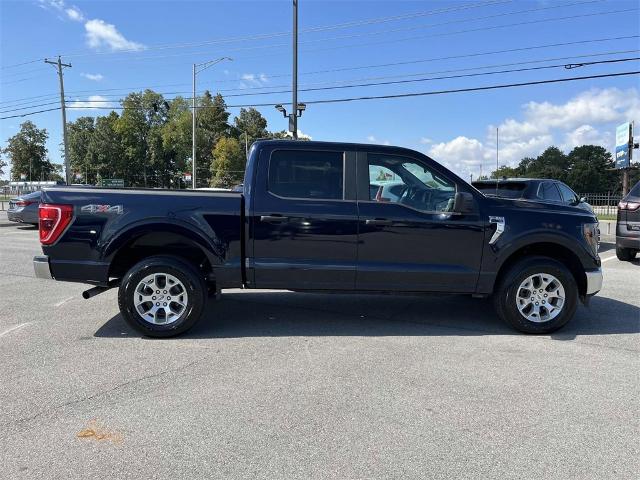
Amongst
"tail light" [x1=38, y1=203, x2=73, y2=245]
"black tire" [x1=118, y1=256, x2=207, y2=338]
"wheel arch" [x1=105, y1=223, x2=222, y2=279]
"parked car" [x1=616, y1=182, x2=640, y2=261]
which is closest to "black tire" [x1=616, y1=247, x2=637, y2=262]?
"parked car" [x1=616, y1=182, x2=640, y2=261]

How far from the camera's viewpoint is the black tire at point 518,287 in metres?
5.28

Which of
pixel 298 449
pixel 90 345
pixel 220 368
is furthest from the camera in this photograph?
pixel 90 345

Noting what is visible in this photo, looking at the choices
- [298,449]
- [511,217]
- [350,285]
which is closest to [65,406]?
[298,449]

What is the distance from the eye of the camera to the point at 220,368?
430cm

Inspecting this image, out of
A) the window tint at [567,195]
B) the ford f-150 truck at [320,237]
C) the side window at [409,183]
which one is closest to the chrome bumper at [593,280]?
the ford f-150 truck at [320,237]

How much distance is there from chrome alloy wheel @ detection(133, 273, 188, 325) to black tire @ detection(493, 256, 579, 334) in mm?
3327

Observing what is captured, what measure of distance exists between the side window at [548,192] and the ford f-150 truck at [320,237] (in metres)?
4.93

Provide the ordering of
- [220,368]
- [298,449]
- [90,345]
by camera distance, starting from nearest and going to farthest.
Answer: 1. [298,449]
2. [220,368]
3. [90,345]

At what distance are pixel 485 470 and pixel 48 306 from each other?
5.74 meters

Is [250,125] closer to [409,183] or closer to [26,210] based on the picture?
[26,210]

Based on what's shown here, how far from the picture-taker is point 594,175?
11050 centimetres

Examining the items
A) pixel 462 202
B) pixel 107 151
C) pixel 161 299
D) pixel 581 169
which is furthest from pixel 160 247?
pixel 581 169

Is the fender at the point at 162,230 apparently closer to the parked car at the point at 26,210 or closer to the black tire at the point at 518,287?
the black tire at the point at 518,287

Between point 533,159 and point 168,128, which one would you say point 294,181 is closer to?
point 168,128
